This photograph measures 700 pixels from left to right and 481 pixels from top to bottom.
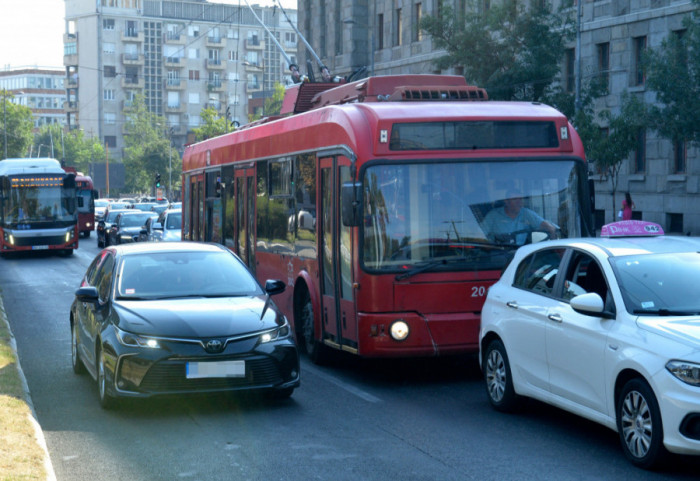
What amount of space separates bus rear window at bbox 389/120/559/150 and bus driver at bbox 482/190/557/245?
1.97ft

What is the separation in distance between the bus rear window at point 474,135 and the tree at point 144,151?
93.3 m

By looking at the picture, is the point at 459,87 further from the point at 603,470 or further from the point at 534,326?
the point at 603,470

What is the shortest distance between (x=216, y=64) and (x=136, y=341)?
438 ft

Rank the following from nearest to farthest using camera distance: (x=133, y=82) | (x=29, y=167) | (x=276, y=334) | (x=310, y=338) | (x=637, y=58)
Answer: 1. (x=276, y=334)
2. (x=310, y=338)
3. (x=29, y=167)
4. (x=637, y=58)
5. (x=133, y=82)

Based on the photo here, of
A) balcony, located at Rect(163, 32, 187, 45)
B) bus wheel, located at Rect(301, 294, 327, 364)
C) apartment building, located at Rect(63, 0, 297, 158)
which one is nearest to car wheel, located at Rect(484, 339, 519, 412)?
bus wheel, located at Rect(301, 294, 327, 364)

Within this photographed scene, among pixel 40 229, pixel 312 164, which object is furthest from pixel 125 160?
pixel 312 164

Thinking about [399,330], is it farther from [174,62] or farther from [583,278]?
[174,62]

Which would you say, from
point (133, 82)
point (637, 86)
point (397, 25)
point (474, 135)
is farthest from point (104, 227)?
point (133, 82)

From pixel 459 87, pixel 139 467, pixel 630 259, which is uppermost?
pixel 459 87

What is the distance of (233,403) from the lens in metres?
10.3

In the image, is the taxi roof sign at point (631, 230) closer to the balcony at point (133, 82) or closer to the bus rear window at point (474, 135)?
the bus rear window at point (474, 135)

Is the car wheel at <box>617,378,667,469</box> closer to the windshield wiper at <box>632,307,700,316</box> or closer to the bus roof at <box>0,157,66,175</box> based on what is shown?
the windshield wiper at <box>632,307,700,316</box>

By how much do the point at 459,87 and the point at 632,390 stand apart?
6113 millimetres

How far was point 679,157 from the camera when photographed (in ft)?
128
